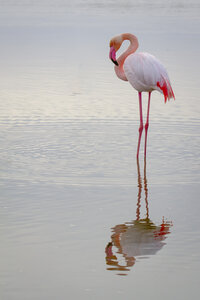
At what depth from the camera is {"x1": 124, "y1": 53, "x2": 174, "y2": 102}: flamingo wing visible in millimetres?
8164

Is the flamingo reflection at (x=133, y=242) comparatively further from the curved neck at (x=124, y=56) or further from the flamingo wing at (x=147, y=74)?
the curved neck at (x=124, y=56)

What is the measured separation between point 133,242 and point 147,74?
3274 mm

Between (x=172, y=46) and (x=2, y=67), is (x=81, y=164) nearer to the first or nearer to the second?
(x=2, y=67)

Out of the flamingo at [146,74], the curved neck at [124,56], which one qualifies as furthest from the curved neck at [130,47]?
the flamingo at [146,74]

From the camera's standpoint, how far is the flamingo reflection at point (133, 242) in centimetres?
493

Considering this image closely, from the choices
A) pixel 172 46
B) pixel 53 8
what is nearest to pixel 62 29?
pixel 172 46

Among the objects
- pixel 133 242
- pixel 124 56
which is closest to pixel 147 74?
pixel 124 56

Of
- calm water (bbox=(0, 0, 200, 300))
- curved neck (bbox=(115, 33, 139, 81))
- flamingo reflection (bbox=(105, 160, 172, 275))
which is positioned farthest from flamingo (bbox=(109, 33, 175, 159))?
flamingo reflection (bbox=(105, 160, 172, 275))

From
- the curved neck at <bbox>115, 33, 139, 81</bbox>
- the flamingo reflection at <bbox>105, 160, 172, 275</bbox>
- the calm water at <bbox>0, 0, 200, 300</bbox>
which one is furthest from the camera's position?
the curved neck at <bbox>115, 33, 139, 81</bbox>

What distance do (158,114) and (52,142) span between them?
7.44 feet

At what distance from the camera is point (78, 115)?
10.1m

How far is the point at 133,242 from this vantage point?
17.3ft

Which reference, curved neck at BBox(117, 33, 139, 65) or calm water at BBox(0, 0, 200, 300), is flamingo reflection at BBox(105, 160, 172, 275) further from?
curved neck at BBox(117, 33, 139, 65)

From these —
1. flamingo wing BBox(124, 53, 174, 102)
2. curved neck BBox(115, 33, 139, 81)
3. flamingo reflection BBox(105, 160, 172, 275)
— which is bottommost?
flamingo reflection BBox(105, 160, 172, 275)
